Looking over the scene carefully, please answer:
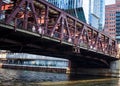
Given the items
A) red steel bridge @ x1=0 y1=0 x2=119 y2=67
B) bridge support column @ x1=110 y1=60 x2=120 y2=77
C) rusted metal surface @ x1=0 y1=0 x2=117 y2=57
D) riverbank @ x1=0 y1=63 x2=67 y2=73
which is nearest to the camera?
red steel bridge @ x1=0 y1=0 x2=119 y2=67

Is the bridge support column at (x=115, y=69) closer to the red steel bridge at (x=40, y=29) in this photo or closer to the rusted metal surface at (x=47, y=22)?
the rusted metal surface at (x=47, y=22)

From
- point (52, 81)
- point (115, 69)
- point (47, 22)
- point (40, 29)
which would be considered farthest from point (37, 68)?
point (40, 29)

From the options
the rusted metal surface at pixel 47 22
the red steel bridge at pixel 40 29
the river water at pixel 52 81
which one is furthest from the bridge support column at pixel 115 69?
the red steel bridge at pixel 40 29

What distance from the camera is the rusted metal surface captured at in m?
35.6

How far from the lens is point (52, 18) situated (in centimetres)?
4909

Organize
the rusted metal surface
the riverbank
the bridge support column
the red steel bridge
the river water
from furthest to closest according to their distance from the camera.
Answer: the riverbank, the bridge support column, the river water, the rusted metal surface, the red steel bridge

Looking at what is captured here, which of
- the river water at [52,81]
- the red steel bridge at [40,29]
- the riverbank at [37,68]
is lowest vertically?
the riverbank at [37,68]

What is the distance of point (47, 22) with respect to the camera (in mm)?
42062

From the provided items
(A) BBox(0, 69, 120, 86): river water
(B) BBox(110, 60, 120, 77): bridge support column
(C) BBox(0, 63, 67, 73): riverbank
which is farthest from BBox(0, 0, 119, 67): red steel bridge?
(C) BBox(0, 63, 67, 73): riverbank

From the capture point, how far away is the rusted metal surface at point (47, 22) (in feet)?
117

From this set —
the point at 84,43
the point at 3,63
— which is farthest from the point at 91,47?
the point at 3,63

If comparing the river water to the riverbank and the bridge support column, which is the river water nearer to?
the bridge support column

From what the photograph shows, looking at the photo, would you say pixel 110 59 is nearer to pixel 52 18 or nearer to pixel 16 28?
pixel 52 18

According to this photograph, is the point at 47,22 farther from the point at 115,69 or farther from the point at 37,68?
the point at 37,68
